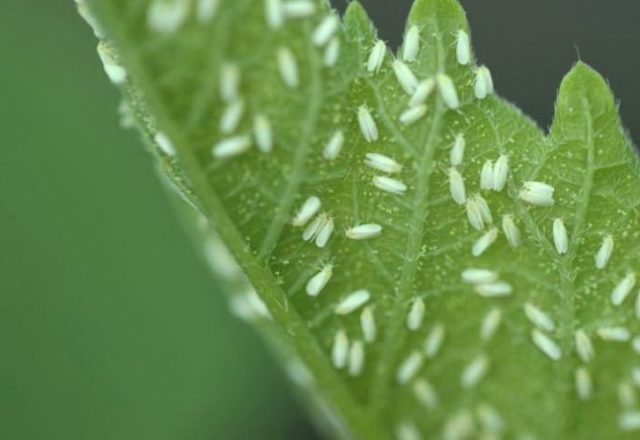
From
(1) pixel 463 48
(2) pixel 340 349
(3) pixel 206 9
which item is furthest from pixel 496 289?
(3) pixel 206 9

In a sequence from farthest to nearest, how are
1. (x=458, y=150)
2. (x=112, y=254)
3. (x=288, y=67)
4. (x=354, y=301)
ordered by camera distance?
1. (x=112, y=254)
2. (x=354, y=301)
3. (x=458, y=150)
4. (x=288, y=67)

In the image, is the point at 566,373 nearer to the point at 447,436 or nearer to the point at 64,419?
the point at 447,436

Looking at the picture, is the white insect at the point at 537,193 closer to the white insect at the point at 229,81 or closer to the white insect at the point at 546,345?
the white insect at the point at 546,345

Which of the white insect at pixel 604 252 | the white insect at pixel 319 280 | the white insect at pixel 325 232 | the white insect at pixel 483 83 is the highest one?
the white insect at pixel 483 83

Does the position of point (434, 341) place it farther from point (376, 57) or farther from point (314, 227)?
point (376, 57)

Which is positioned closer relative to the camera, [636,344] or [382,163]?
[382,163]

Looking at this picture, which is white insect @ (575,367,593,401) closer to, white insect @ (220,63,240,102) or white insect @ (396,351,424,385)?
white insect @ (396,351,424,385)

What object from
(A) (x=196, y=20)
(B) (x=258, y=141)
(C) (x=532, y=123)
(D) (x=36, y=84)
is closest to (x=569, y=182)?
(C) (x=532, y=123)

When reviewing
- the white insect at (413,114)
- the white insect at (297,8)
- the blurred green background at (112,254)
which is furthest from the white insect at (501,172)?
the blurred green background at (112,254)

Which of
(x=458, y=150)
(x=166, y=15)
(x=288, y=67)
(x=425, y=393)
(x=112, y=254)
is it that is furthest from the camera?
(x=112, y=254)
